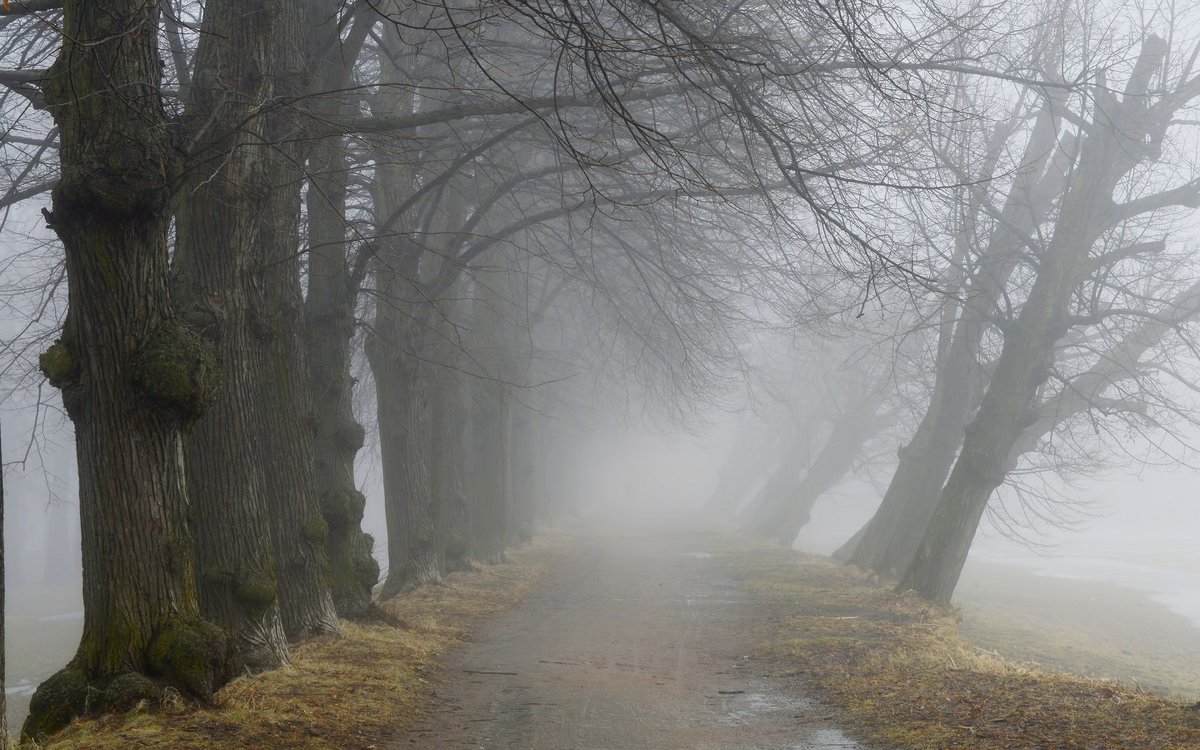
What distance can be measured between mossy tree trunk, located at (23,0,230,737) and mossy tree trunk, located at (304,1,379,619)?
3.89 meters

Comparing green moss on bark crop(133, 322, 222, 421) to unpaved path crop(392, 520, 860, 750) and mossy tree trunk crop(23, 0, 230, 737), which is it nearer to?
mossy tree trunk crop(23, 0, 230, 737)

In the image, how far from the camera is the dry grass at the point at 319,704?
541 cm

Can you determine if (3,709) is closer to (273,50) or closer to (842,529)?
(273,50)

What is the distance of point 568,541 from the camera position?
30.1 metres

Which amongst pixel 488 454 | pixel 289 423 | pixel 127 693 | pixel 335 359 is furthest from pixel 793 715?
pixel 488 454

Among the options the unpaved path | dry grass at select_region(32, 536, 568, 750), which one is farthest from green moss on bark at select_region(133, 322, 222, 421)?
the unpaved path

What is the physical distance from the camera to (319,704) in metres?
6.83

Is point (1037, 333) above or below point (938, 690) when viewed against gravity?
above

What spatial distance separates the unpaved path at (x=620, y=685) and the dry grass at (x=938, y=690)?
1.34 ft

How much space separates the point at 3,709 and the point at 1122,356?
52.4ft

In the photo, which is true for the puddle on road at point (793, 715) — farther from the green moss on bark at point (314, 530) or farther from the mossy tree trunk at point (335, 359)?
the mossy tree trunk at point (335, 359)

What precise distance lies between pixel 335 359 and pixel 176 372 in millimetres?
5193

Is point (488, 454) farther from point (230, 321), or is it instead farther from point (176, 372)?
point (176, 372)

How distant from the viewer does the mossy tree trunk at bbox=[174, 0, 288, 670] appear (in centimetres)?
759
